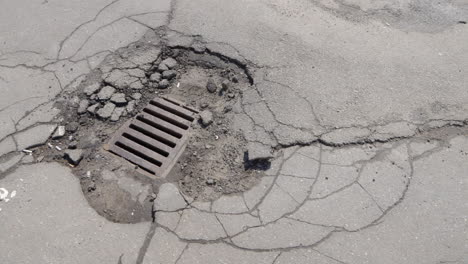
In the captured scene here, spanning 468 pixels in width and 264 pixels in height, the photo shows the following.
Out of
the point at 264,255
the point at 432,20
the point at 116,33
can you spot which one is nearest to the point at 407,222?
the point at 264,255

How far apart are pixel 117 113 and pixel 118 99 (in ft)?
0.47

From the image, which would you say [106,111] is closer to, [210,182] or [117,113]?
[117,113]

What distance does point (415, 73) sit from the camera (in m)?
3.87

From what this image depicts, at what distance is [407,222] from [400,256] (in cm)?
29

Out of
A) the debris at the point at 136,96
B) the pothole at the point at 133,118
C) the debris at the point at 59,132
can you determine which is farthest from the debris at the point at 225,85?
the debris at the point at 59,132

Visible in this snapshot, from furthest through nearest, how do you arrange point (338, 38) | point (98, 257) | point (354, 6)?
point (354, 6), point (338, 38), point (98, 257)

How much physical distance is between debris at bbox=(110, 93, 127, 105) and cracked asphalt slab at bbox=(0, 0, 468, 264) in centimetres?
47

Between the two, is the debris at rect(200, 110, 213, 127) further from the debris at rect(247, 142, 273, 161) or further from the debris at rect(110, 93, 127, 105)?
the debris at rect(110, 93, 127, 105)

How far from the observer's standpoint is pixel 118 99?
362 cm

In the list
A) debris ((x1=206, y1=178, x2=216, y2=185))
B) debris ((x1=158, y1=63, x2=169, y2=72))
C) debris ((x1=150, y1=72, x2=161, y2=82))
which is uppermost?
debris ((x1=158, y1=63, x2=169, y2=72))

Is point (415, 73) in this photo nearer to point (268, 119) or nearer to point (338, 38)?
point (338, 38)

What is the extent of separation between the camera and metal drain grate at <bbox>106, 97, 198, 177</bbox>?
330cm

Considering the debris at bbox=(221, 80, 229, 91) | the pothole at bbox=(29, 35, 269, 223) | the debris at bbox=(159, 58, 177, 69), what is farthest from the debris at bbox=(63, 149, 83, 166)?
the debris at bbox=(221, 80, 229, 91)

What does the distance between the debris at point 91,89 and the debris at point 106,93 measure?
2.2 inches
